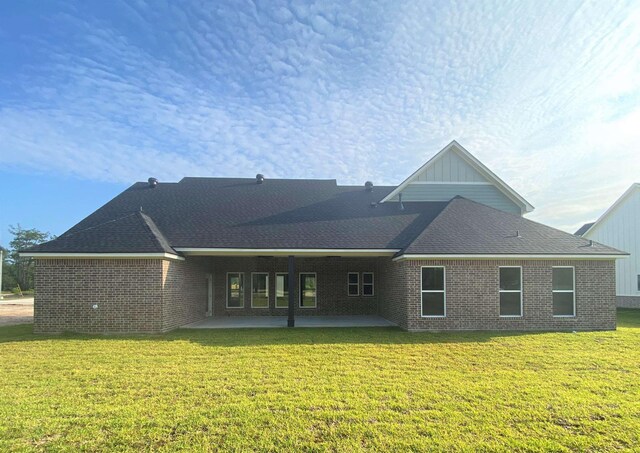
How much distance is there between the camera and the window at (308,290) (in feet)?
63.2

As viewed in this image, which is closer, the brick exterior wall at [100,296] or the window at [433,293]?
the brick exterior wall at [100,296]

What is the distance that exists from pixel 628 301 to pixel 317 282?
18.1 m

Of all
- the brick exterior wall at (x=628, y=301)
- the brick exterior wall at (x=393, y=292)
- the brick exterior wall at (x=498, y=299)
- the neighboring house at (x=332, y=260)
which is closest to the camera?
the neighboring house at (x=332, y=260)

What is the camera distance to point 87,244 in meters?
13.4

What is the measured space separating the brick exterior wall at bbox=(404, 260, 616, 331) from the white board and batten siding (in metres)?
12.0

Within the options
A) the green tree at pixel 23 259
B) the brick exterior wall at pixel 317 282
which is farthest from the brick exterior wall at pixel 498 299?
the green tree at pixel 23 259

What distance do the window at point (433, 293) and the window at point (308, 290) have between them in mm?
6779

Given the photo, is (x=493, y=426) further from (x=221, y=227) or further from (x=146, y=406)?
(x=221, y=227)

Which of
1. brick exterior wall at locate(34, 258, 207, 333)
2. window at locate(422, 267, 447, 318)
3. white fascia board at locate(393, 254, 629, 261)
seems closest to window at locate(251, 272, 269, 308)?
brick exterior wall at locate(34, 258, 207, 333)

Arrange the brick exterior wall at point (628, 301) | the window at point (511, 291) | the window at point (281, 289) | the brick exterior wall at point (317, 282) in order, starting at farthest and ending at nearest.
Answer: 1. the brick exterior wall at point (628, 301)
2. the window at point (281, 289)
3. the brick exterior wall at point (317, 282)
4. the window at point (511, 291)

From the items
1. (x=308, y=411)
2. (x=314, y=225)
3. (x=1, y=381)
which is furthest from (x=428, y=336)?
(x=1, y=381)

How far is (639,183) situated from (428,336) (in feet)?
64.1

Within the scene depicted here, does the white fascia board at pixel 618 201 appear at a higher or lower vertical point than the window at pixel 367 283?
higher

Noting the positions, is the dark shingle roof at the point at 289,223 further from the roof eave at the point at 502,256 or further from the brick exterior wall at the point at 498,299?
the brick exterior wall at the point at 498,299
